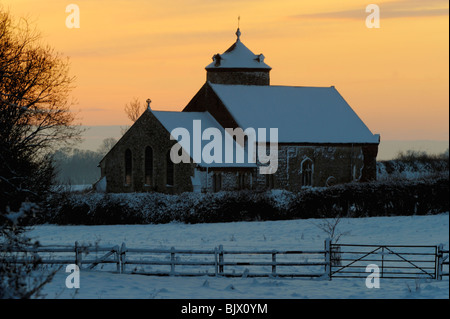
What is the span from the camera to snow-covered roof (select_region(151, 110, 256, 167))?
4897cm

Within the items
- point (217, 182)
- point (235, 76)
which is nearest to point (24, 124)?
point (217, 182)

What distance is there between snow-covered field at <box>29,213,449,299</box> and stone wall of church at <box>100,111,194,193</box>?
11.2 meters

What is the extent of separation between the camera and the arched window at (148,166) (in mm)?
51438

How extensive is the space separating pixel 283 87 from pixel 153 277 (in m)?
39.1

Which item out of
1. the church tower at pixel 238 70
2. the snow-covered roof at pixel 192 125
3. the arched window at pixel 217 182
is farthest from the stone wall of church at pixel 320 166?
the church tower at pixel 238 70

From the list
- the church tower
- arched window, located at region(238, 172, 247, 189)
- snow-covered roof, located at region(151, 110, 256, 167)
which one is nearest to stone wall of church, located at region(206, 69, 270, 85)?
the church tower

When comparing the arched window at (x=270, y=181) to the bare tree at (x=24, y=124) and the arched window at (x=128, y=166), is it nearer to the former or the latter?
the arched window at (x=128, y=166)

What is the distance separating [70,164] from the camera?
166 m

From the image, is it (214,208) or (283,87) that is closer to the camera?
(214,208)

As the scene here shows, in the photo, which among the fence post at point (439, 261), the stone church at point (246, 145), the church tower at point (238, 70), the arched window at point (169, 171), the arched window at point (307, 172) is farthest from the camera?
the church tower at point (238, 70)

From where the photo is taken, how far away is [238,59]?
62.7 meters

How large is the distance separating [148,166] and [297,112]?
1335 cm

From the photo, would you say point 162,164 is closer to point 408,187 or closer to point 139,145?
point 139,145

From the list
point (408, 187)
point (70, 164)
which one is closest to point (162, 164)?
point (408, 187)
